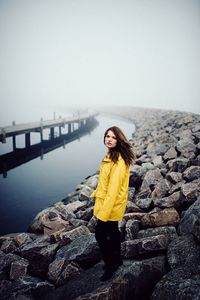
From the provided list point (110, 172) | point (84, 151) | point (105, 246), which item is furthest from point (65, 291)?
point (84, 151)

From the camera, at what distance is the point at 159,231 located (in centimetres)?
370

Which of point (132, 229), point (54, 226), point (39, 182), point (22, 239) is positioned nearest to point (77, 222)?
point (54, 226)

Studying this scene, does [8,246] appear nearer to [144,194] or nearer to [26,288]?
[26,288]

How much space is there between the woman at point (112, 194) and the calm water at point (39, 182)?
4.79m

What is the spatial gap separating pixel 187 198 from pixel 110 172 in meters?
2.07

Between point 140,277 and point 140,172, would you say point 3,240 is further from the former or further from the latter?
point 140,172

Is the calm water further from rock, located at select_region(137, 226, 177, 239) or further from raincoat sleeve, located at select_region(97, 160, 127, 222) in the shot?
raincoat sleeve, located at select_region(97, 160, 127, 222)

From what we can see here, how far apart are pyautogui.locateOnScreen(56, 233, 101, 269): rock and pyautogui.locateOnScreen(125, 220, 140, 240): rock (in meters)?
0.51

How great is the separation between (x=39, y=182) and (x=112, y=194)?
9175 mm

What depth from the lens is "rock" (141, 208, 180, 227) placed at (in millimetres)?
4000

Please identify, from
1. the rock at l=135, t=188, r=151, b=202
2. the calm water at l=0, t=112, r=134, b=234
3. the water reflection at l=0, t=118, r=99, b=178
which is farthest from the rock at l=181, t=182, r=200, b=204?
the water reflection at l=0, t=118, r=99, b=178

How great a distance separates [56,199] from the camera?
376 inches

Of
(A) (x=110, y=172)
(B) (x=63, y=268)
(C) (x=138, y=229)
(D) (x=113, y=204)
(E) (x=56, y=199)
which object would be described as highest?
(A) (x=110, y=172)

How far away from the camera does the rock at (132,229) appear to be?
3.93m
